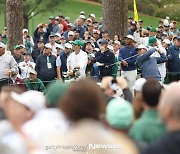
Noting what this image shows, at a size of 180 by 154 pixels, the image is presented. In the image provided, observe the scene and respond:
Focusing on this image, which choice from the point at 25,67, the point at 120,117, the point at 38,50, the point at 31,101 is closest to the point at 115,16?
the point at 38,50

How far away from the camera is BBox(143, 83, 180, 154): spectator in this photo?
155 inches

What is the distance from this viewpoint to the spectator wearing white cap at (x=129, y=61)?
1346cm

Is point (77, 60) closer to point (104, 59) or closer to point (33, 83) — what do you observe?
point (104, 59)

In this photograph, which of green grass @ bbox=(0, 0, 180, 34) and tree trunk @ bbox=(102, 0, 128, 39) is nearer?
tree trunk @ bbox=(102, 0, 128, 39)

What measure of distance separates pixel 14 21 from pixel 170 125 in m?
12.1

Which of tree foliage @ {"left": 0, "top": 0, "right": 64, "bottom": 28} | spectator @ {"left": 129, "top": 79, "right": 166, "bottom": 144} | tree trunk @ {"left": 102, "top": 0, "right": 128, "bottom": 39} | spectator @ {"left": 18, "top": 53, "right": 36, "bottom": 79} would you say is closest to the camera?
spectator @ {"left": 129, "top": 79, "right": 166, "bottom": 144}

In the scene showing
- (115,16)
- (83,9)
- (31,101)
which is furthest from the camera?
(83,9)

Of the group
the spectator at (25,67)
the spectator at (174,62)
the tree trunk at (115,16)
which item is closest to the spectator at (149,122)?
the spectator at (25,67)

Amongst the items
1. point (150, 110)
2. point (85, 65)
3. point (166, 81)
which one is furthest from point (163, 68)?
point (150, 110)

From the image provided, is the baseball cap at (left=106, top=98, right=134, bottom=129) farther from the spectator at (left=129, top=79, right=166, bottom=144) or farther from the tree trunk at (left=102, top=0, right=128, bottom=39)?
the tree trunk at (left=102, top=0, right=128, bottom=39)

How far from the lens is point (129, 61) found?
13.5m

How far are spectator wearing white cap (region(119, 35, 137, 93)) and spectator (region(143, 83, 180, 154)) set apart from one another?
9283 mm

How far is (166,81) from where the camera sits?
546 inches

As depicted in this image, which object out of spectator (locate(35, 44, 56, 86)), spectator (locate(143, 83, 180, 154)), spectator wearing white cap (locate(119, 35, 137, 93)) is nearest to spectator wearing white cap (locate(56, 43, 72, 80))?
spectator (locate(35, 44, 56, 86))
